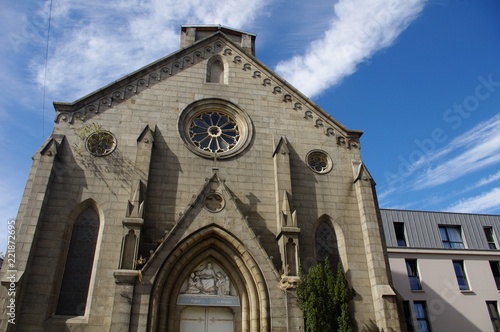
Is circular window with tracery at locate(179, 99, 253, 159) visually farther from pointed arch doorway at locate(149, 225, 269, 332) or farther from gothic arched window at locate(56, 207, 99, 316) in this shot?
gothic arched window at locate(56, 207, 99, 316)

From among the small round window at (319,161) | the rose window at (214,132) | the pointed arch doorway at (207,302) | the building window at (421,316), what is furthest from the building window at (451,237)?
the pointed arch doorway at (207,302)

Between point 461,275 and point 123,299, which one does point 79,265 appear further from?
point 461,275

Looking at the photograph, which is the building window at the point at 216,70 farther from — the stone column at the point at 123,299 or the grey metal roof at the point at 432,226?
the grey metal roof at the point at 432,226

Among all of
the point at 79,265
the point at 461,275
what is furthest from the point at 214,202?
the point at 461,275

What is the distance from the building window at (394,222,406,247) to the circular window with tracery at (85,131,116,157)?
25.6m

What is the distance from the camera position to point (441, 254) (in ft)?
107

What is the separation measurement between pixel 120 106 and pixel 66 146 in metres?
3.24

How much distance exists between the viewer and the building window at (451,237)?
113 feet

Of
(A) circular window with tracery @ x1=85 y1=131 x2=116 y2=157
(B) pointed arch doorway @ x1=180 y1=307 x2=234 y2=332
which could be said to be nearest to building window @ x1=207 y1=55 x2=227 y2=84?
(A) circular window with tracery @ x1=85 y1=131 x2=116 y2=157

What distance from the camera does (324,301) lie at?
49.6 ft

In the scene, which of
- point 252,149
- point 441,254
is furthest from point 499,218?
point 252,149

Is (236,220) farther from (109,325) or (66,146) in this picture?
(66,146)

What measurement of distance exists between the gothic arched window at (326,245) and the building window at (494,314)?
2047 cm

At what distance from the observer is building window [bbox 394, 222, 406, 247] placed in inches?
1342
